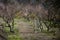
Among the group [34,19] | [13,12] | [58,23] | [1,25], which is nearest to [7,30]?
[1,25]

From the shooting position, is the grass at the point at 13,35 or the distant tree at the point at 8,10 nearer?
the grass at the point at 13,35

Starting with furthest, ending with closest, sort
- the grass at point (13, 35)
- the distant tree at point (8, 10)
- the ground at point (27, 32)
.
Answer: the distant tree at point (8, 10)
the ground at point (27, 32)
the grass at point (13, 35)

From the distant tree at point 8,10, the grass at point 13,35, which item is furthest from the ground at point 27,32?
the distant tree at point 8,10

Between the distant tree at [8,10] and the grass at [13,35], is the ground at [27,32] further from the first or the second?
the distant tree at [8,10]

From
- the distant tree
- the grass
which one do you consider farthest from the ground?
the distant tree

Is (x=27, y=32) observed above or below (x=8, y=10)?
below

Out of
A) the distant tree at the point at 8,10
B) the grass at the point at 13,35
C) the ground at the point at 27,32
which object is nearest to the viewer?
the grass at the point at 13,35

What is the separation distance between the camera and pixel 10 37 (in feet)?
17.6

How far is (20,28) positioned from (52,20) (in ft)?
3.81

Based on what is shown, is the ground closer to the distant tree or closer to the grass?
the grass

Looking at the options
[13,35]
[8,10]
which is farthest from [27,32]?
[8,10]

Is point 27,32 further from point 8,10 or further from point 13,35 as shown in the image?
point 8,10

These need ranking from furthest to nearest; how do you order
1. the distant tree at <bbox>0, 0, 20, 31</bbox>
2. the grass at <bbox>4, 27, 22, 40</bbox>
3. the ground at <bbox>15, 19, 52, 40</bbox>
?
the distant tree at <bbox>0, 0, 20, 31</bbox>
the ground at <bbox>15, 19, 52, 40</bbox>
the grass at <bbox>4, 27, 22, 40</bbox>

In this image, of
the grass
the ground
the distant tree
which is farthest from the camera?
the distant tree
